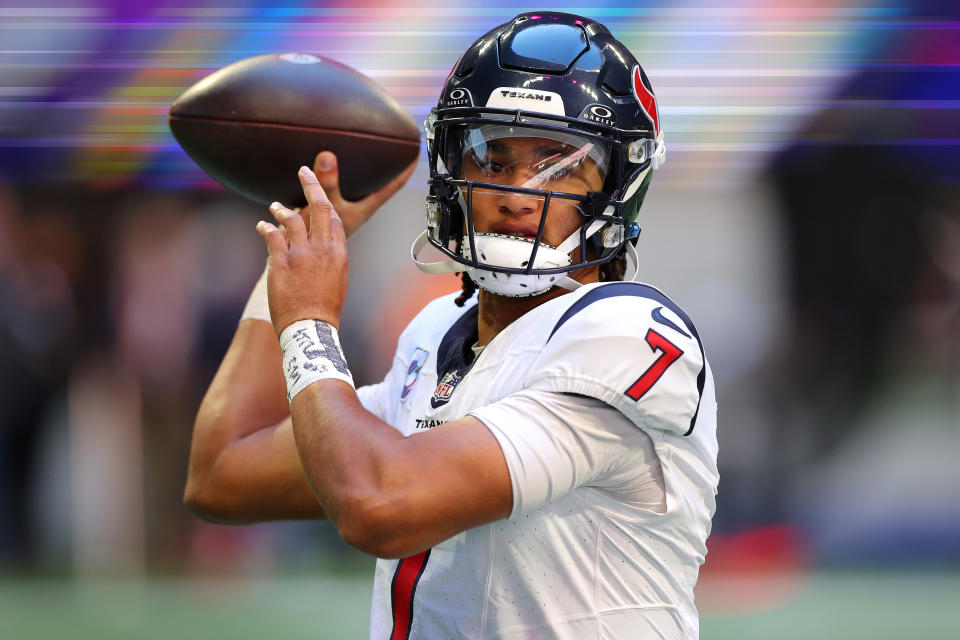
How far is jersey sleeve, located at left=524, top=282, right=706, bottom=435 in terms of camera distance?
1.37 meters

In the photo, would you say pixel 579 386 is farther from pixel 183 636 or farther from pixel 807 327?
pixel 807 327

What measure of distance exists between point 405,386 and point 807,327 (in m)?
3.18

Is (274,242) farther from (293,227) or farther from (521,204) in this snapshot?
(521,204)

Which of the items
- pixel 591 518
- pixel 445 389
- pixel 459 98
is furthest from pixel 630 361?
pixel 459 98

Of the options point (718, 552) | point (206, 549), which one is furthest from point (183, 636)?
point (718, 552)

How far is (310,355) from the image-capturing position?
4.66ft

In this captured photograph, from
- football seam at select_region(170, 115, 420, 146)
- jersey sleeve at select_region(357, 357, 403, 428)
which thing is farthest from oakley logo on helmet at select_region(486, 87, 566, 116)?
jersey sleeve at select_region(357, 357, 403, 428)

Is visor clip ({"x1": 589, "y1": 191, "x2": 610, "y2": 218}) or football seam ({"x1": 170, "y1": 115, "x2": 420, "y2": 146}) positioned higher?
football seam ({"x1": 170, "y1": 115, "x2": 420, "y2": 146})

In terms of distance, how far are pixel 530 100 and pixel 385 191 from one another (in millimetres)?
389

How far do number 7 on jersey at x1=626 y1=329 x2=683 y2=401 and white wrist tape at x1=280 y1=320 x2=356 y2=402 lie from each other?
388 millimetres

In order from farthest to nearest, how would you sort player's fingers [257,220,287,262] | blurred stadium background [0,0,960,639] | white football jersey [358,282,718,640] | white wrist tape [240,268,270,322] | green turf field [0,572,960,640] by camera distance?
blurred stadium background [0,0,960,639], green turf field [0,572,960,640], white wrist tape [240,268,270,322], player's fingers [257,220,287,262], white football jersey [358,282,718,640]

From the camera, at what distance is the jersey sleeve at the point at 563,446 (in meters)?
1.31

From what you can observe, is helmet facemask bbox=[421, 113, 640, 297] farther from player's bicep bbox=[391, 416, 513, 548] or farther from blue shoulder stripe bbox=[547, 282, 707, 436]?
player's bicep bbox=[391, 416, 513, 548]

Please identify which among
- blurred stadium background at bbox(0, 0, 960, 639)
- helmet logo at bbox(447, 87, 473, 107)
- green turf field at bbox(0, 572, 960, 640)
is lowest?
green turf field at bbox(0, 572, 960, 640)
